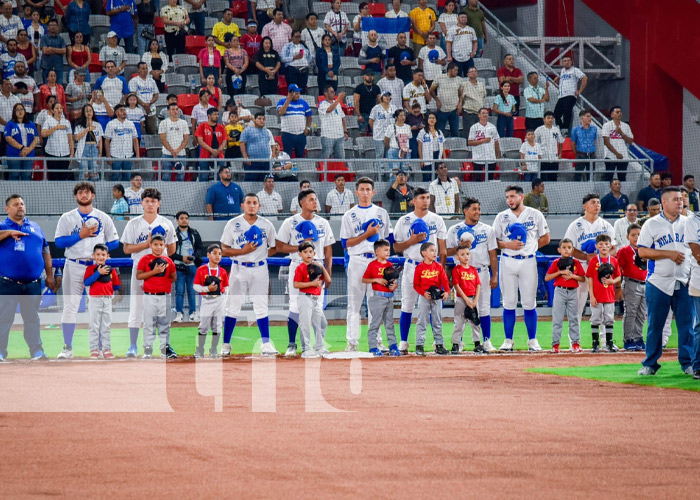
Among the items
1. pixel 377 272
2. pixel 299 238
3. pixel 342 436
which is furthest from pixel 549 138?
pixel 342 436

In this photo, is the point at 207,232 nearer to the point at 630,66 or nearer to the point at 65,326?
the point at 65,326

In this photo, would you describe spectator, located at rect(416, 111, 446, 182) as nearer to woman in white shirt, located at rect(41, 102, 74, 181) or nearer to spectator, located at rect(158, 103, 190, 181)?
spectator, located at rect(158, 103, 190, 181)

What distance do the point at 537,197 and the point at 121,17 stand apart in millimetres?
10990

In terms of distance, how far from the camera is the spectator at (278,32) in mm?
23562

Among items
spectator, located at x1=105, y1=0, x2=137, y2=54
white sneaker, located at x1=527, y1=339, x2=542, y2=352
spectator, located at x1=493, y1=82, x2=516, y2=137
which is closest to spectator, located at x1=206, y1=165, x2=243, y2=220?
spectator, located at x1=105, y1=0, x2=137, y2=54

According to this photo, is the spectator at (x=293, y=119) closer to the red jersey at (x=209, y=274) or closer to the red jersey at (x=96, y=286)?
the red jersey at (x=209, y=274)

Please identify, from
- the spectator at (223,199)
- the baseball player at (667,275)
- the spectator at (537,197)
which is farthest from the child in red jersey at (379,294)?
the spectator at (537,197)

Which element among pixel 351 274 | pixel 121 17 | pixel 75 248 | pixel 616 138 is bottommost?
pixel 351 274

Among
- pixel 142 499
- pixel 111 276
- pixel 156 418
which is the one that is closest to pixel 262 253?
pixel 111 276

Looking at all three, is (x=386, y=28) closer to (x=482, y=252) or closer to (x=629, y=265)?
(x=482, y=252)

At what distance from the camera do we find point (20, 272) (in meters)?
12.8

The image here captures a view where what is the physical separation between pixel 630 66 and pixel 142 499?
81.8ft

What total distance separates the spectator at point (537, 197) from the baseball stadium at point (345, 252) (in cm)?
5

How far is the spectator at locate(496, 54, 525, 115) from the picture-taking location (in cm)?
2444
